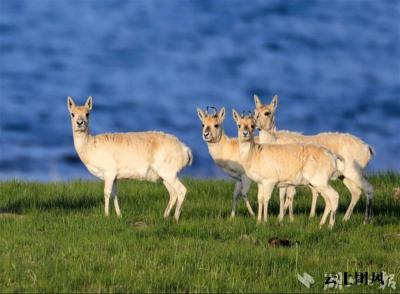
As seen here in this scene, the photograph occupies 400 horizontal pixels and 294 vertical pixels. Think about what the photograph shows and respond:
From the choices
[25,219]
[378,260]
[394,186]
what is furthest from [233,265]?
[394,186]

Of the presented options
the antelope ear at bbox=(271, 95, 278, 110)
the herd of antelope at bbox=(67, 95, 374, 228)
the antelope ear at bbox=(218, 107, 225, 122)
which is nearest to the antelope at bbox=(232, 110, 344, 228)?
the herd of antelope at bbox=(67, 95, 374, 228)

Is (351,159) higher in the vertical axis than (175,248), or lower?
higher

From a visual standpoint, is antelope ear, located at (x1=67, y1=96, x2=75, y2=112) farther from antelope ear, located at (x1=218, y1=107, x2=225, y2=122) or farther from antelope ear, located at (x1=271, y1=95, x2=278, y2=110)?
antelope ear, located at (x1=271, y1=95, x2=278, y2=110)

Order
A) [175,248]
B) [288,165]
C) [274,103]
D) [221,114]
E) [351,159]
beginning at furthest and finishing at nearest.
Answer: [274,103] < [351,159] < [221,114] < [288,165] < [175,248]

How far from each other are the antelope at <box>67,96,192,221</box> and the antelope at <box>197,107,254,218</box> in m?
0.84

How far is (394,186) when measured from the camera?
26.2m

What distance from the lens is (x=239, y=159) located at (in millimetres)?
20344

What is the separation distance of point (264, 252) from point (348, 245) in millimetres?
2137

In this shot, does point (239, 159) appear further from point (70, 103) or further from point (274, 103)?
point (70, 103)

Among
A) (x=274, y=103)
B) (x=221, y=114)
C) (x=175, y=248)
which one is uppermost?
(x=274, y=103)

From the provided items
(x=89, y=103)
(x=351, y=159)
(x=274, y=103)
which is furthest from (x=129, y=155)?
(x=351, y=159)

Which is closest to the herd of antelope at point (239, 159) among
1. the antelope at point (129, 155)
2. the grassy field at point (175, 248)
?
the antelope at point (129, 155)

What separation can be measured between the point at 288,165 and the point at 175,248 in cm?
346

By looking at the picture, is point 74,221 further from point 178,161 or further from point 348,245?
point 348,245
